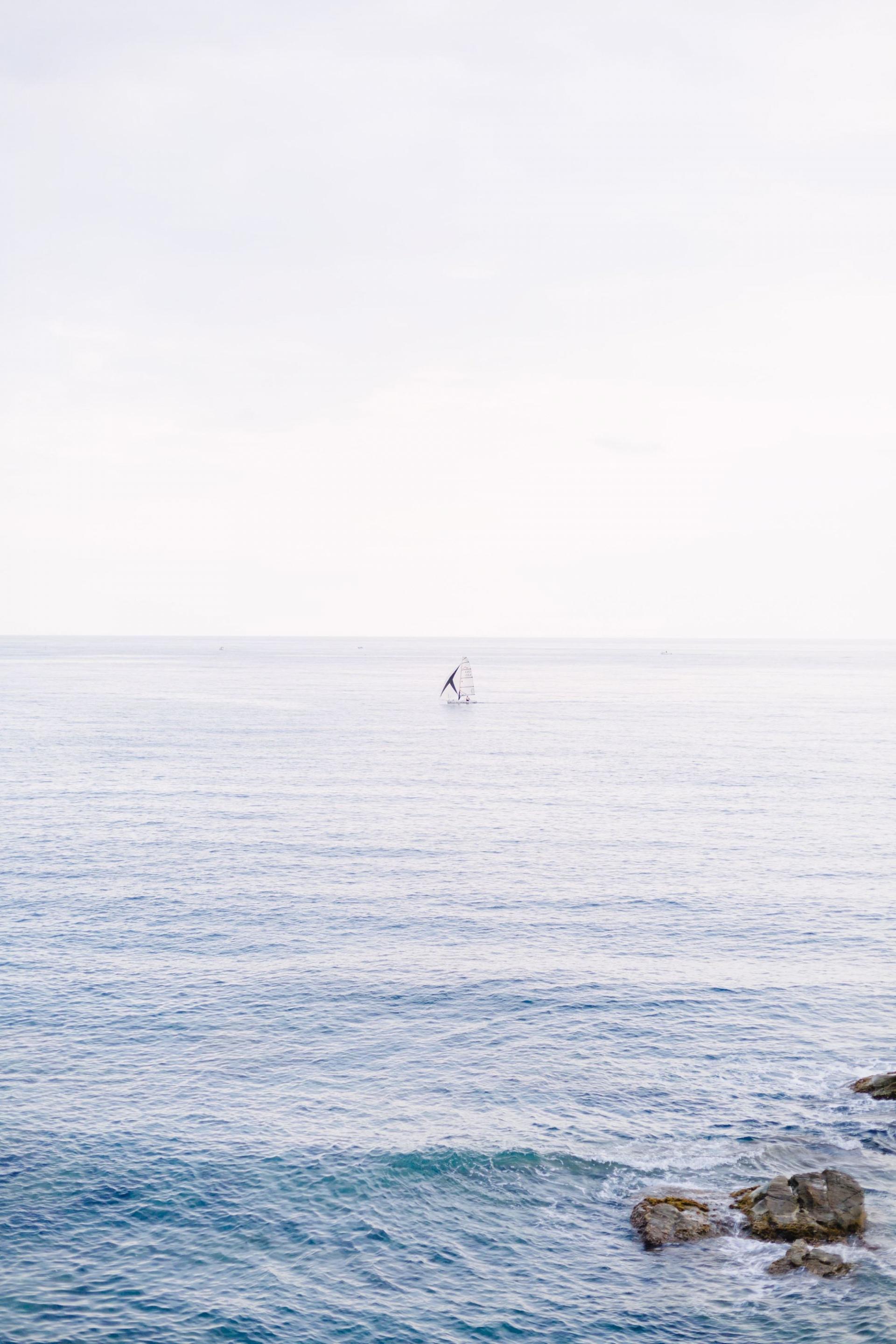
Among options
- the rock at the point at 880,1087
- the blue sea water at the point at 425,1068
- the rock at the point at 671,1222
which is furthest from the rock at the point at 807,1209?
the rock at the point at 880,1087

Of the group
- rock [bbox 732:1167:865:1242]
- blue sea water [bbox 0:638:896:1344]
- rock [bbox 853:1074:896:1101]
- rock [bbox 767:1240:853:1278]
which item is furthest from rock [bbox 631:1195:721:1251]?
rock [bbox 853:1074:896:1101]

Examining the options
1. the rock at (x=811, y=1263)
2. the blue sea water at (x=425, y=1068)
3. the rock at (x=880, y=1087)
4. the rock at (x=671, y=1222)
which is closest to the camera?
the blue sea water at (x=425, y=1068)

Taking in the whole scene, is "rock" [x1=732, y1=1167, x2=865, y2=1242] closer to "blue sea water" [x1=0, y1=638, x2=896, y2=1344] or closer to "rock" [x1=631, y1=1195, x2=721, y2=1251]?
"blue sea water" [x1=0, y1=638, x2=896, y2=1344]

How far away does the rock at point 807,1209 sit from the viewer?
123 feet

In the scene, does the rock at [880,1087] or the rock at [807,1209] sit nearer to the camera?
the rock at [807,1209]

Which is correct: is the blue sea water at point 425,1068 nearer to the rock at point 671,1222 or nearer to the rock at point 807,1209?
the rock at point 671,1222

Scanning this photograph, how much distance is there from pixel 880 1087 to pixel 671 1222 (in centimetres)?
1614

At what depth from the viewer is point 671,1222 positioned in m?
37.7

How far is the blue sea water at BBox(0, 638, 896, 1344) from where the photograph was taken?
34.7 meters

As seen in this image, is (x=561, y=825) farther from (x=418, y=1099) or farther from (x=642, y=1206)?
(x=642, y=1206)

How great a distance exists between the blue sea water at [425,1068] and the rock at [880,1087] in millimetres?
874

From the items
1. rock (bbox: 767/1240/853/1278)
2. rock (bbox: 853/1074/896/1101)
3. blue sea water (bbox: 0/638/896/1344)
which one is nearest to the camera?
blue sea water (bbox: 0/638/896/1344)

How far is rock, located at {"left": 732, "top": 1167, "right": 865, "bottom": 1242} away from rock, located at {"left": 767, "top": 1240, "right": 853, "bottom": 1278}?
2.68 ft

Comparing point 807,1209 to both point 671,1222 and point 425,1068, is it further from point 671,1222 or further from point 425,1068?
point 425,1068
